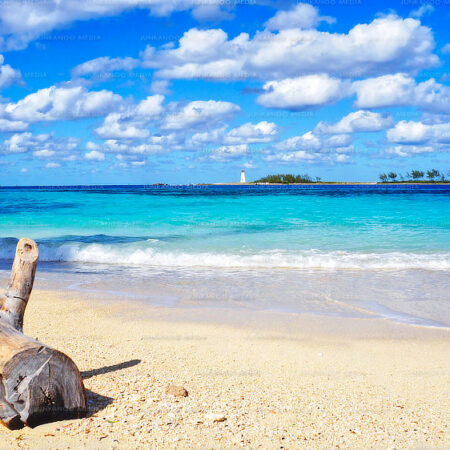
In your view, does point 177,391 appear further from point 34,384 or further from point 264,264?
point 264,264

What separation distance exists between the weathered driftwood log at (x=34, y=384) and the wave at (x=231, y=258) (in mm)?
9359

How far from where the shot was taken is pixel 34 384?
3.30 meters

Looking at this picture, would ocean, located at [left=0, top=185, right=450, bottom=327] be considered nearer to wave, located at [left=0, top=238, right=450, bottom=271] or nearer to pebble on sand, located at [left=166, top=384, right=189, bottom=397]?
wave, located at [left=0, top=238, right=450, bottom=271]

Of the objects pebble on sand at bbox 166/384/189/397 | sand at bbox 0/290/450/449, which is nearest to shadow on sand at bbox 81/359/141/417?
sand at bbox 0/290/450/449

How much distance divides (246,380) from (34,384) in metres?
2.06

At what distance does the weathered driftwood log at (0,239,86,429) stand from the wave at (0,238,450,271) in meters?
9.36

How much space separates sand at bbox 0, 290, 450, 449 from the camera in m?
3.47

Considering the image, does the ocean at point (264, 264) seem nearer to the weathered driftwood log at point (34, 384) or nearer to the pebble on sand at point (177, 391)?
the pebble on sand at point (177, 391)

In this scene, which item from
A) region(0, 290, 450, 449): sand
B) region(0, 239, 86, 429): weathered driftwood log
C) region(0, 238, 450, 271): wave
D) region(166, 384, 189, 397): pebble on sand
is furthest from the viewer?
region(0, 238, 450, 271): wave

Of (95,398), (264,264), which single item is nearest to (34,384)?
(95,398)

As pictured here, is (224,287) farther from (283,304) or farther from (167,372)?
(167,372)

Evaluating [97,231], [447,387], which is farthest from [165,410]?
[97,231]

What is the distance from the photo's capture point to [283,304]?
823cm

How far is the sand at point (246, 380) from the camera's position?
347cm
